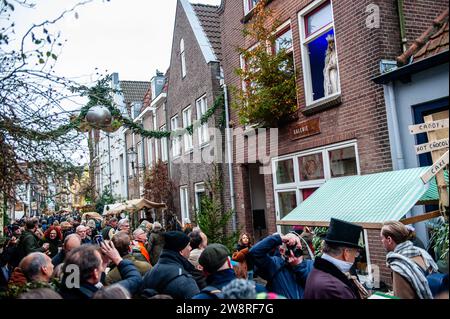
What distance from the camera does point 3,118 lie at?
448 cm

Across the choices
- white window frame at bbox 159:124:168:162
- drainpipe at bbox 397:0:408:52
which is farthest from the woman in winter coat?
white window frame at bbox 159:124:168:162

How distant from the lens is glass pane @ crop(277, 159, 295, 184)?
10367 millimetres

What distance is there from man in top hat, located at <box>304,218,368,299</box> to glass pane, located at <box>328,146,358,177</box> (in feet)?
16.9

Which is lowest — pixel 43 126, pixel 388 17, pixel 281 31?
pixel 43 126

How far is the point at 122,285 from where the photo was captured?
3127 mm

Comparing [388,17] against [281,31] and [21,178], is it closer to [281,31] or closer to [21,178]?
[281,31]

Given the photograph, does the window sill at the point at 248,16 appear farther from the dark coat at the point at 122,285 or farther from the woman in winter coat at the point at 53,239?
the dark coat at the point at 122,285

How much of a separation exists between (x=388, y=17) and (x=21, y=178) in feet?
23.2

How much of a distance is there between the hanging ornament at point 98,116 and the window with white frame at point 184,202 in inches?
445

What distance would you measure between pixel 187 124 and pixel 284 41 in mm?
7623

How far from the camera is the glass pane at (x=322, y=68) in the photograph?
8859 millimetres

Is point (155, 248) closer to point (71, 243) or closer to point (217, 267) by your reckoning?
point (71, 243)

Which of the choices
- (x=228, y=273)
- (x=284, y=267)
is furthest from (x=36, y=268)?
(x=284, y=267)
